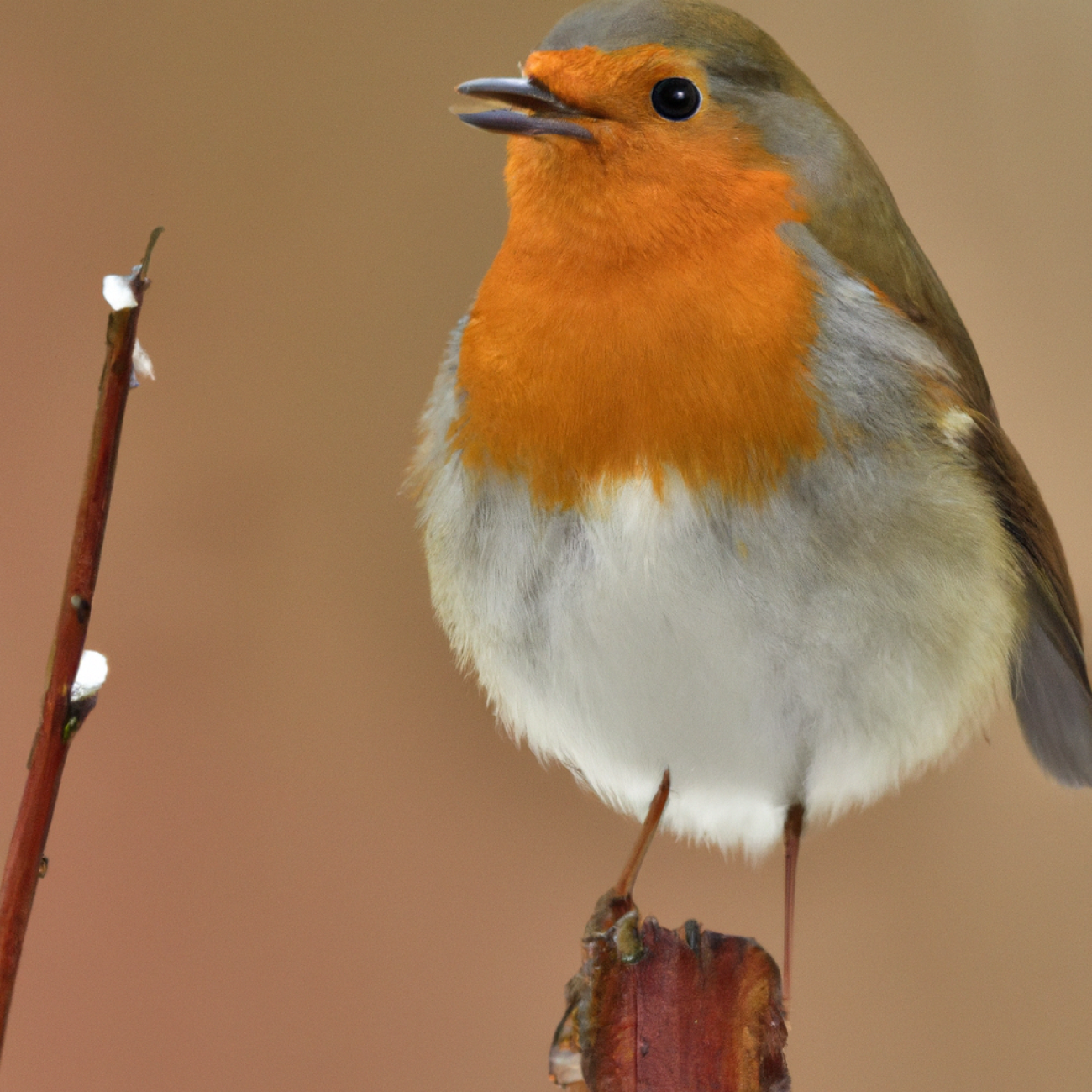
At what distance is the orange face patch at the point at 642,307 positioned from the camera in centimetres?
94

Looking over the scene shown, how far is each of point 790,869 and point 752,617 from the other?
0.41m

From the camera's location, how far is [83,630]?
478mm

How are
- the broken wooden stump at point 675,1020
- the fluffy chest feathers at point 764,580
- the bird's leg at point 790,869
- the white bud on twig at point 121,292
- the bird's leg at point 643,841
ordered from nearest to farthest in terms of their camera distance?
the white bud on twig at point 121,292, the broken wooden stump at point 675,1020, the fluffy chest feathers at point 764,580, the bird's leg at point 643,841, the bird's leg at point 790,869

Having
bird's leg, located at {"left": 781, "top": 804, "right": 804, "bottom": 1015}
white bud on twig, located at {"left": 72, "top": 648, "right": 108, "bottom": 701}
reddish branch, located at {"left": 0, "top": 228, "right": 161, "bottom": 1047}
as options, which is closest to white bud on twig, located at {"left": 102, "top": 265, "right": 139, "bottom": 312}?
reddish branch, located at {"left": 0, "top": 228, "right": 161, "bottom": 1047}

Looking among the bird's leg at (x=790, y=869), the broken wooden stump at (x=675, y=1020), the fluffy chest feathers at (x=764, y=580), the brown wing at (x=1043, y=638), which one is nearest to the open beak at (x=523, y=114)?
the fluffy chest feathers at (x=764, y=580)

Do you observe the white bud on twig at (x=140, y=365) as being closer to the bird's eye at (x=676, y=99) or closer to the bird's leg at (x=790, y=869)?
the bird's eye at (x=676, y=99)

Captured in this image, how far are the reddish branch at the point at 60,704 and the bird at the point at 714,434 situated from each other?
20.6 inches

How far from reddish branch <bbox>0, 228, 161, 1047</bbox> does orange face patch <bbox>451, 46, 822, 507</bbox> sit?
52 cm

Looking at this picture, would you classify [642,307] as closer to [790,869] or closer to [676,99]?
[676,99]

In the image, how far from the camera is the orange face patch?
3.07 ft

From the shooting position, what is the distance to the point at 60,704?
48 cm

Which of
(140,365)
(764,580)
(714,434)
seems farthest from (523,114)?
(140,365)

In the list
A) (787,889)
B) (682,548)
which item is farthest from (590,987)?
(787,889)

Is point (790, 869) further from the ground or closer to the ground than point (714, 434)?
closer to the ground
